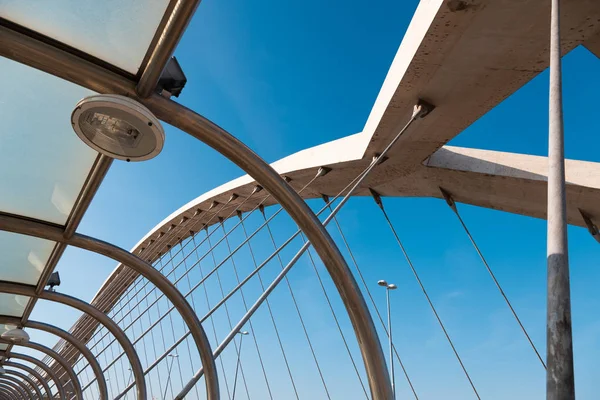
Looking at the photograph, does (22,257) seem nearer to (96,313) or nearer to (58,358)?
(96,313)

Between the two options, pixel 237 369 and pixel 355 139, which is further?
pixel 237 369

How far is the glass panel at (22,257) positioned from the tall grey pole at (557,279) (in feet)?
22.0

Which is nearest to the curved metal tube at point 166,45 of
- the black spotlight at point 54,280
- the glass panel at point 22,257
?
the glass panel at point 22,257

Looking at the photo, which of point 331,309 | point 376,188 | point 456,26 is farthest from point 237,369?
point 456,26

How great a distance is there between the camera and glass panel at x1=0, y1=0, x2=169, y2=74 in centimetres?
341

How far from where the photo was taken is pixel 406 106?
831cm

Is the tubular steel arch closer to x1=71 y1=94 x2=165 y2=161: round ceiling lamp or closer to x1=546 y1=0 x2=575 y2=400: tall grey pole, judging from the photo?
x1=71 y1=94 x2=165 y2=161: round ceiling lamp

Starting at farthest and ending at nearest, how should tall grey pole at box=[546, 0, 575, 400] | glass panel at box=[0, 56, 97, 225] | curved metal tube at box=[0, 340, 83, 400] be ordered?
curved metal tube at box=[0, 340, 83, 400], glass panel at box=[0, 56, 97, 225], tall grey pole at box=[546, 0, 575, 400]

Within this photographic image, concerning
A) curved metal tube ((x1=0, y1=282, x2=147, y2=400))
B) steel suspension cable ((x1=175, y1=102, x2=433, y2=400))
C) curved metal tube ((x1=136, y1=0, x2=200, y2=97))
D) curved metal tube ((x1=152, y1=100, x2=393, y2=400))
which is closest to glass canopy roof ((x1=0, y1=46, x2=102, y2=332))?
curved metal tube ((x1=136, y1=0, x2=200, y2=97))

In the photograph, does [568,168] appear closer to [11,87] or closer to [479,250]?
[479,250]

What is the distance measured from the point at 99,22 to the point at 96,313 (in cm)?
747

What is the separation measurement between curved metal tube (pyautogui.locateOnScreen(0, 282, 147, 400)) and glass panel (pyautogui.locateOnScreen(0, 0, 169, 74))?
6.78 meters

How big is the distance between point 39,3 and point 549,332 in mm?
3761

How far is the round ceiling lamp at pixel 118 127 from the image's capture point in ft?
11.0
